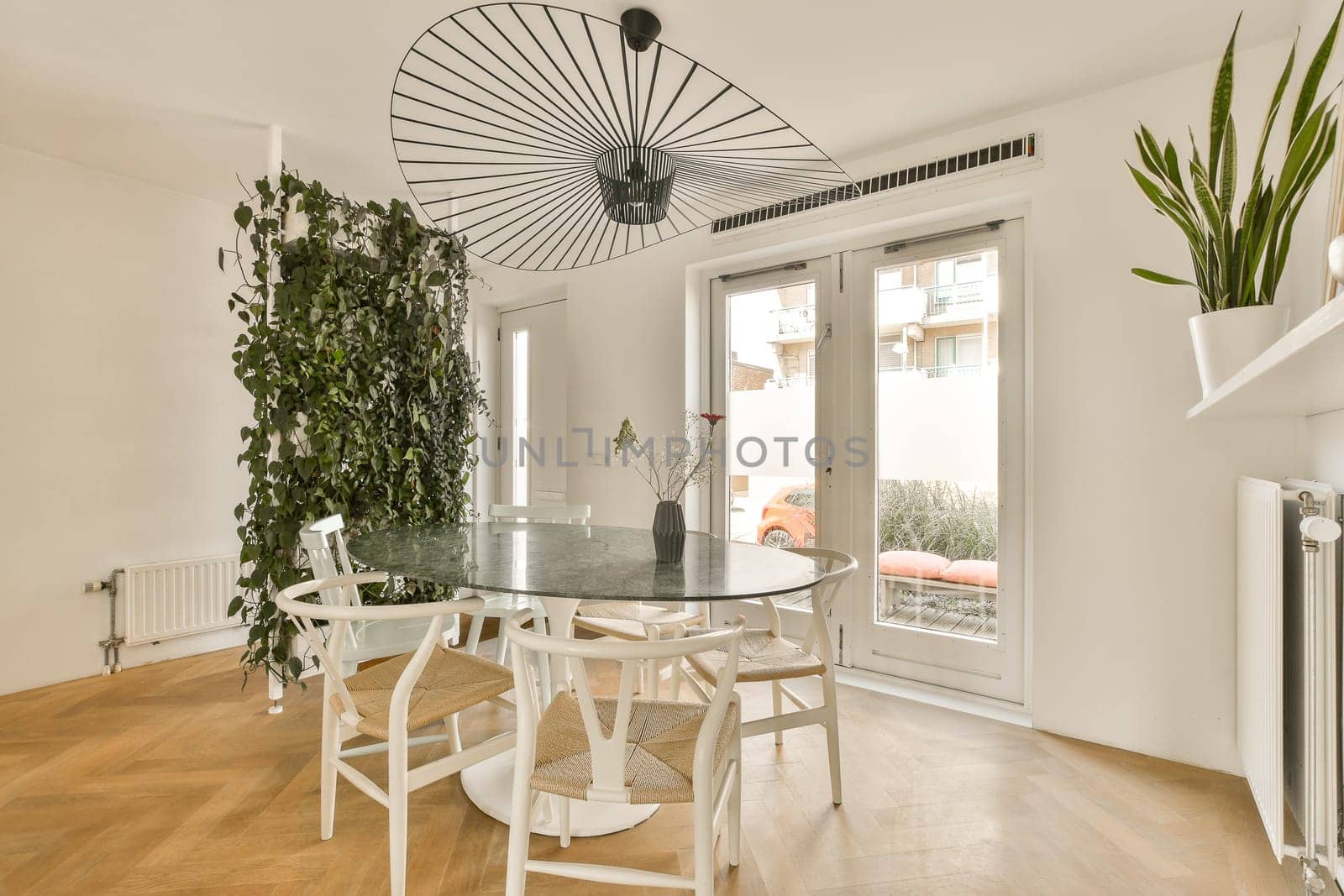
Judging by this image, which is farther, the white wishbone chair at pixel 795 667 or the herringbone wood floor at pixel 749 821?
the white wishbone chair at pixel 795 667

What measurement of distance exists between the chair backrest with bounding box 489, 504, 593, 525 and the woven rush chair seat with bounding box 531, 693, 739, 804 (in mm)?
1572

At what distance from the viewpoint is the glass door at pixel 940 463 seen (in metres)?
2.99

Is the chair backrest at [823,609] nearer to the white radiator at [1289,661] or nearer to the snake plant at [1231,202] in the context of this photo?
the white radiator at [1289,661]

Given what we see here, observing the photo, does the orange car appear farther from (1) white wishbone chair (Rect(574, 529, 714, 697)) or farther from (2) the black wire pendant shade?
(2) the black wire pendant shade

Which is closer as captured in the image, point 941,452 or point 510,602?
point 510,602

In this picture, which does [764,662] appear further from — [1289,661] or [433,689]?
[1289,661]

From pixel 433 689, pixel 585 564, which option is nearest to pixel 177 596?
pixel 433 689

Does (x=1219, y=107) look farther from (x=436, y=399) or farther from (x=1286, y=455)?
(x=436, y=399)

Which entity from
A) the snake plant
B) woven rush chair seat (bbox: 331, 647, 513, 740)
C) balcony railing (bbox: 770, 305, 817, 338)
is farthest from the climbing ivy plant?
the snake plant

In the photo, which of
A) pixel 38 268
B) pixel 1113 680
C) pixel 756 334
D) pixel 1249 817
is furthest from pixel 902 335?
pixel 38 268

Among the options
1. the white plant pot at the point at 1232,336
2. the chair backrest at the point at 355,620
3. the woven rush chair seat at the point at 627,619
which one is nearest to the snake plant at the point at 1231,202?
the white plant pot at the point at 1232,336

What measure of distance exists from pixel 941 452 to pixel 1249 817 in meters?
1.65

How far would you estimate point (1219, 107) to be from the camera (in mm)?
1903

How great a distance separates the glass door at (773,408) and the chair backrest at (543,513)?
36.7 inches
